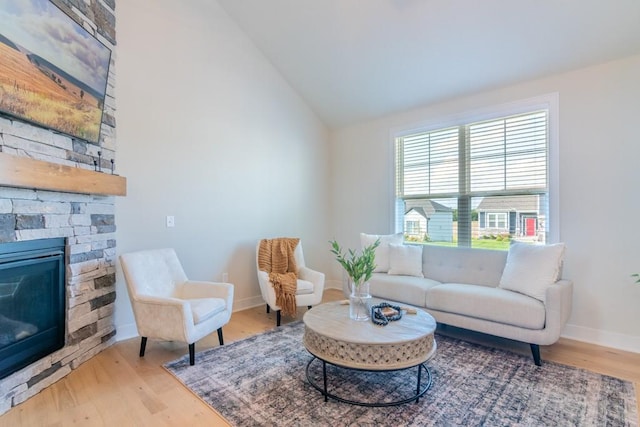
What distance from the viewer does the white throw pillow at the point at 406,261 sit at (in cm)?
362

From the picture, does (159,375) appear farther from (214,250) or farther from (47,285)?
(214,250)

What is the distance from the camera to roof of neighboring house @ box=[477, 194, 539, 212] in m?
3.39

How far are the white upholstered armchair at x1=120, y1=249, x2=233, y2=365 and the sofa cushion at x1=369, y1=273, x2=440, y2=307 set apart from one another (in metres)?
1.55

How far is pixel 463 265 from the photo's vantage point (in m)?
3.41

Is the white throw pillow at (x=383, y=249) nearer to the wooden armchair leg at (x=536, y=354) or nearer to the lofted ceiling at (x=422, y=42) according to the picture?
Answer: the wooden armchair leg at (x=536, y=354)

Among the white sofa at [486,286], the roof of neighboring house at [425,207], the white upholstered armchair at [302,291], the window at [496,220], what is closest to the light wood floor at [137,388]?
the white sofa at [486,286]

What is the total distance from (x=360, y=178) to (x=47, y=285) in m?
3.75

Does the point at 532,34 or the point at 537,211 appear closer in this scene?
the point at 532,34

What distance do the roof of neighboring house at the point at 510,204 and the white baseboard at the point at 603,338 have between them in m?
1.18

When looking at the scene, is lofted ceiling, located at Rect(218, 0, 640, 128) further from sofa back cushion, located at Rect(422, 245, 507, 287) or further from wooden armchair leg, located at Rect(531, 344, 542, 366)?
wooden armchair leg, located at Rect(531, 344, 542, 366)

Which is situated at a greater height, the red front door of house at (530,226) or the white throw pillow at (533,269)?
the red front door of house at (530,226)

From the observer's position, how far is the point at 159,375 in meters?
2.37

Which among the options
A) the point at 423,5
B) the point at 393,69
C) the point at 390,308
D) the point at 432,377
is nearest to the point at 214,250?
the point at 390,308

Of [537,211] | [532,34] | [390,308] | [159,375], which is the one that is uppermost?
[532,34]
